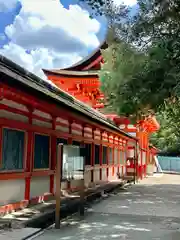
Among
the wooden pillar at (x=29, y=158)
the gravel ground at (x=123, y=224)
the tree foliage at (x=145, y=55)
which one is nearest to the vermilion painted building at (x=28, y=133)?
the wooden pillar at (x=29, y=158)

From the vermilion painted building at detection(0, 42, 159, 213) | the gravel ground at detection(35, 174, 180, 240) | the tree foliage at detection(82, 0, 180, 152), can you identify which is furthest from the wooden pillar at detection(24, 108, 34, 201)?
the tree foliage at detection(82, 0, 180, 152)

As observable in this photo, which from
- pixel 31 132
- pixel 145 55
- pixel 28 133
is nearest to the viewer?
pixel 145 55

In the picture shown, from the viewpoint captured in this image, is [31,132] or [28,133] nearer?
[28,133]

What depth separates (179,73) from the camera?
7.43m

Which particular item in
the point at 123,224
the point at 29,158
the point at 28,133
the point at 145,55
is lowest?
the point at 123,224

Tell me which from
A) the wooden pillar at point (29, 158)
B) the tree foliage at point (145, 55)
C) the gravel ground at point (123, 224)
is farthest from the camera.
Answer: the wooden pillar at point (29, 158)

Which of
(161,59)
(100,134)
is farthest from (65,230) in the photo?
(100,134)

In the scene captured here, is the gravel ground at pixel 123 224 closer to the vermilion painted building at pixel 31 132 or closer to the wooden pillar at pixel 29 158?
the vermilion painted building at pixel 31 132

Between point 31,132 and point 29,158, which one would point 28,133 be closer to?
point 31,132

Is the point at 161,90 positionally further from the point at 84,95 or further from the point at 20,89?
the point at 84,95

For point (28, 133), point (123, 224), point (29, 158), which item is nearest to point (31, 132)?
point (28, 133)

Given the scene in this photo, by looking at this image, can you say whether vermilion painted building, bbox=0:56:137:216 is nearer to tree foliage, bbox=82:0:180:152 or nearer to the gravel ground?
the gravel ground

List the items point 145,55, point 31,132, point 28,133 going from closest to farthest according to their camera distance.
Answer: point 145,55 → point 28,133 → point 31,132

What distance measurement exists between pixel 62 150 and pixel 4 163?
4.79 ft
